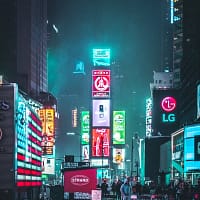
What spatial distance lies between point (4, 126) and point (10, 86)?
1.61 m

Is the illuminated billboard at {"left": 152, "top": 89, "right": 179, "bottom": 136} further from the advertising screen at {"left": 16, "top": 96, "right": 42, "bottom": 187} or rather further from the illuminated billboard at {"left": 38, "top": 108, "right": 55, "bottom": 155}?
the advertising screen at {"left": 16, "top": 96, "right": 42, "bottom": 187}

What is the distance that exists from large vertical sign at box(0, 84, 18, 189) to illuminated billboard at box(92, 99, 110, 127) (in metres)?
76.5

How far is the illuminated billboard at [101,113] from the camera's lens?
329 ft

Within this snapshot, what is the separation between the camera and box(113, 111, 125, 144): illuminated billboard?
387ft

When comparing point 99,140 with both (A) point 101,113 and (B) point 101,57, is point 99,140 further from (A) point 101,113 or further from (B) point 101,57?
(B) point 101,57

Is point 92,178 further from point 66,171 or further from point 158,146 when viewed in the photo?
point 158,146

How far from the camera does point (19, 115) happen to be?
24.2 m

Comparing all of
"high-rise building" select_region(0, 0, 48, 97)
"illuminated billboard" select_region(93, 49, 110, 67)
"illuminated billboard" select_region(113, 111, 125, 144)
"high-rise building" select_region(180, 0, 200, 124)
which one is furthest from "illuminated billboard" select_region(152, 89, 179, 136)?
"high-rise building" select_region(0, 0, 48, 97)

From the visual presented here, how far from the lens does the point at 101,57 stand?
112000mm

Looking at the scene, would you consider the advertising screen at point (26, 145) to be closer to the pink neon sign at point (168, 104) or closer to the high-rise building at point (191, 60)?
the high-rise building at point (191, 60)

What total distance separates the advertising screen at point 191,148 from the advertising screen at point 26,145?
24601mm

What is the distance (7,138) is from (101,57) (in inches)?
3515

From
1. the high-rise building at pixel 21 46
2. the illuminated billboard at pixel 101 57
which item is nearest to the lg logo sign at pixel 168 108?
the illuminated billboard at pixel 101 57

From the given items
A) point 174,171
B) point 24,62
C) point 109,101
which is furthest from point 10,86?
point 24,62
